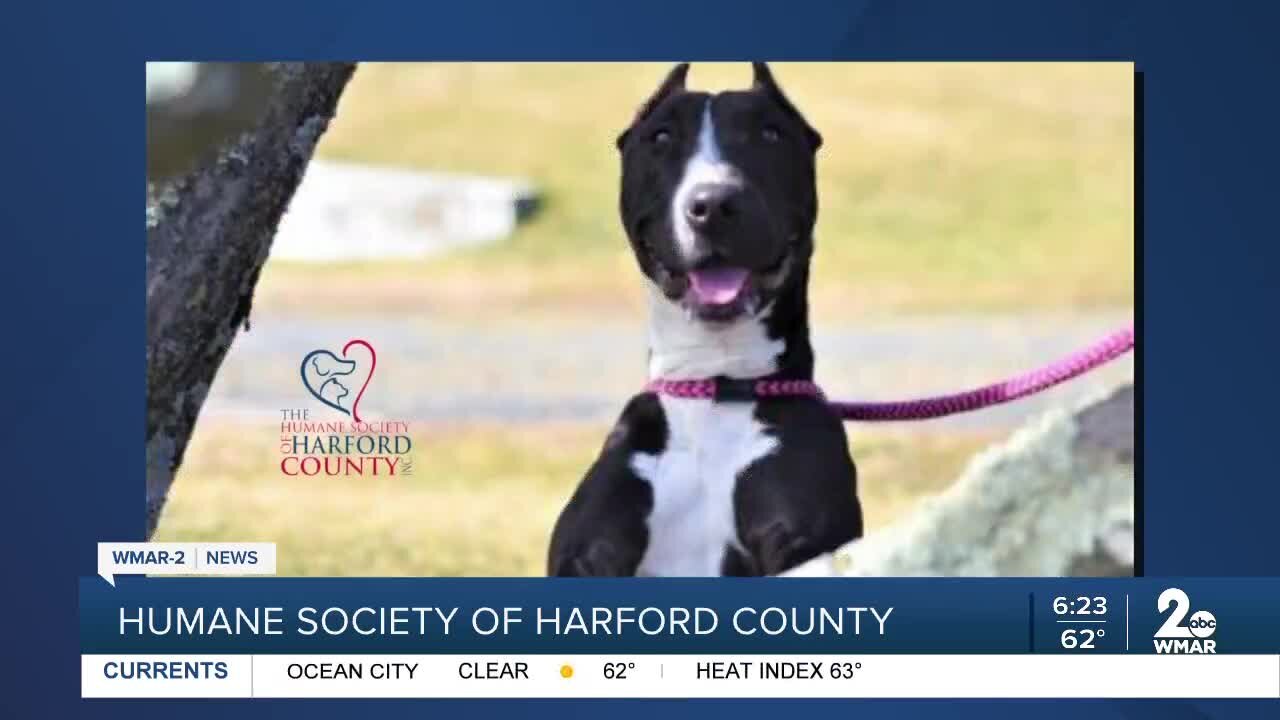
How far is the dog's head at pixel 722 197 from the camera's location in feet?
21.5

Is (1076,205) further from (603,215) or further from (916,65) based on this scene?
(603,215)

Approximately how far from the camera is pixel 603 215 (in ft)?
22.5

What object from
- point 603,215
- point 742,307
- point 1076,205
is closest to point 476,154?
point 603,215

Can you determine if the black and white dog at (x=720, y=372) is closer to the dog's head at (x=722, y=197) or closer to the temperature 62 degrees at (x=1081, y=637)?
the dog's head at (x=722, y=197)

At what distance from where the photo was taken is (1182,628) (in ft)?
22.2

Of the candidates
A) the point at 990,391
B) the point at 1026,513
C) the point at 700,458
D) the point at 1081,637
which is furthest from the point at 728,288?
the point at 1081,637

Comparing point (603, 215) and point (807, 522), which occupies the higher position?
point (603, 215)

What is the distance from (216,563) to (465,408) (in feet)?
2.26

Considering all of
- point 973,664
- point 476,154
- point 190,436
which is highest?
point 476,154

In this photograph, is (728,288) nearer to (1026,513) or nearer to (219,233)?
(1026,513)

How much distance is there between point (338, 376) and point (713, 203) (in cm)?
102

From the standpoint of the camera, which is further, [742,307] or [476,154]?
[476,154]

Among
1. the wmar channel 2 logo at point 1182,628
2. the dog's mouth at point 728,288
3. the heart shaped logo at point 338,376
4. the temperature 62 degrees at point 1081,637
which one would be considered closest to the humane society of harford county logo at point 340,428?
the heart shaped logo at point 338,376

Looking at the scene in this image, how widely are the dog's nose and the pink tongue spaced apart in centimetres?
12
